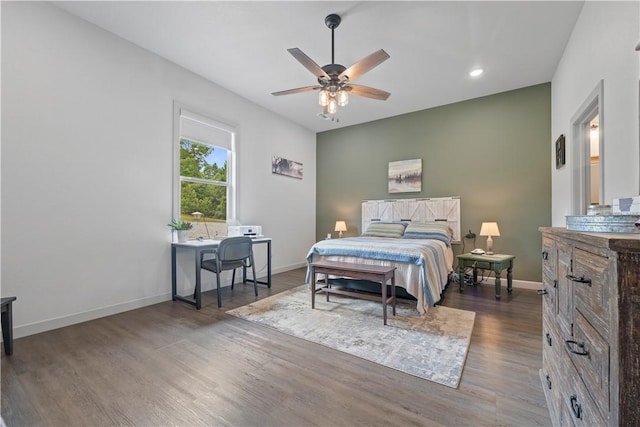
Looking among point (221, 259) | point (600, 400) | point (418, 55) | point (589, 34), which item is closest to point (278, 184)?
point (221, 259)

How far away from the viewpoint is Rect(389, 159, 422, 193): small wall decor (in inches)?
200

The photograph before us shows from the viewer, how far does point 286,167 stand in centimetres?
554

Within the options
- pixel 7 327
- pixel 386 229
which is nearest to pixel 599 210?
pixel 386 229

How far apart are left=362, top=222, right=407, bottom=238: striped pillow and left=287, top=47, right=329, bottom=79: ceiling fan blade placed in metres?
2.98

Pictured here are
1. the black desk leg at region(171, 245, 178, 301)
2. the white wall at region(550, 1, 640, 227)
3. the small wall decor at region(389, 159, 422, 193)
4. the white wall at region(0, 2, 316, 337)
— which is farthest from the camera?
the small wall decor at region(389, 159, 422, 193)

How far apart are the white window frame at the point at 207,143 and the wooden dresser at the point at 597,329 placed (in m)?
3.92

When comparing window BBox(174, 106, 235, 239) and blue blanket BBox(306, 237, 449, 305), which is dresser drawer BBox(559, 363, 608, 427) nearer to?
blue blanket BBox(306, 237, 449, 305)

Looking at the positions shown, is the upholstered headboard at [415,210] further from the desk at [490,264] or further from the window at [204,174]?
the window at [204,174]

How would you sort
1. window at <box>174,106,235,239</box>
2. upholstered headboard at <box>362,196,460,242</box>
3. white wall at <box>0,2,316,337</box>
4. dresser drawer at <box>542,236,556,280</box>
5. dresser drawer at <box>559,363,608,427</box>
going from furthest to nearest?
1. upholstered headboard at <box>362,196,460,242</box>
2. window at <box>174,106,235,239</box>
3. white wall at <box>0,2,316,337</box>
4. dresser drawer at <box>542,236,556,280</box>
5. dresser drawer at <box>559,363,608,427</box>

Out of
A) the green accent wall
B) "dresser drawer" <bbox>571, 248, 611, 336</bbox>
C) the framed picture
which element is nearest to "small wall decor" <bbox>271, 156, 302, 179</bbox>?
the green accent wall

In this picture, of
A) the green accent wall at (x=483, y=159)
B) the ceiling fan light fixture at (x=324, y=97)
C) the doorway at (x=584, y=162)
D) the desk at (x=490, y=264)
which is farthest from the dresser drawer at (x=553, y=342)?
the green accent wall at (x=483, y=159)

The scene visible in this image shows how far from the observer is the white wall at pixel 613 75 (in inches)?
65.9

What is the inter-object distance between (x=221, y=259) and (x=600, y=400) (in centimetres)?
329

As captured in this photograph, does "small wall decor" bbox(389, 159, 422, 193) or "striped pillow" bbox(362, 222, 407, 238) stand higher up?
"small wall decor" bbox(389, 159, 422, 193)
